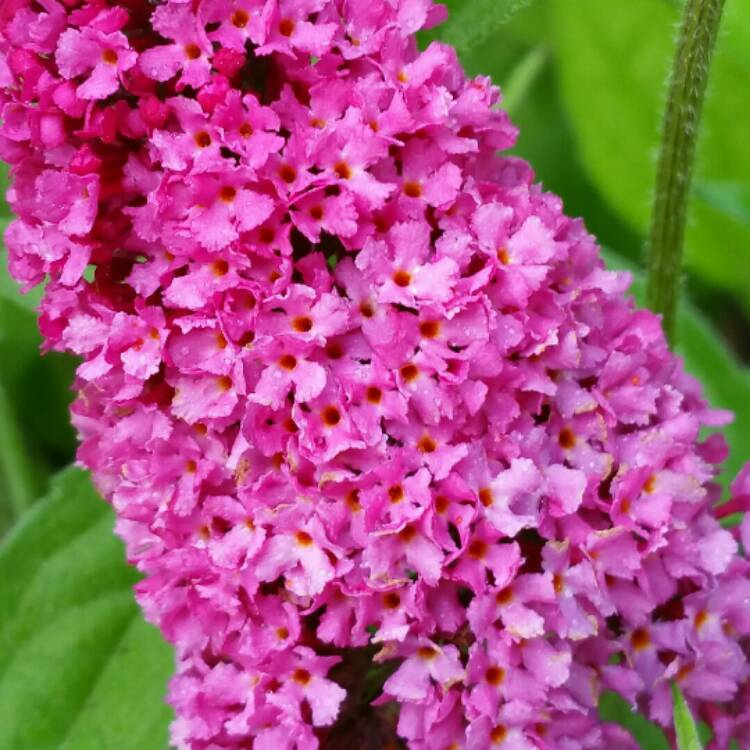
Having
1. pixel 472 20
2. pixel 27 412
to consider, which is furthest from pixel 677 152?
pixel 27 412

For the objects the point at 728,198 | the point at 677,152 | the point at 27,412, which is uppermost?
the point at 677,152

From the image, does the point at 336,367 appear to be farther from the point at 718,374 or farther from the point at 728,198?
the point at 718,374

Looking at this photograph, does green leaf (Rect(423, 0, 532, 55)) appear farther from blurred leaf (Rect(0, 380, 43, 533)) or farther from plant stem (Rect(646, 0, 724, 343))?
blurred leaf (Rect(0, 380, 43, 533))

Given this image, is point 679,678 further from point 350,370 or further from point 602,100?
point 602,100

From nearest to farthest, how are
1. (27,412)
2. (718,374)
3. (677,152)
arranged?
(677,152)
(718,374)
(27,412)

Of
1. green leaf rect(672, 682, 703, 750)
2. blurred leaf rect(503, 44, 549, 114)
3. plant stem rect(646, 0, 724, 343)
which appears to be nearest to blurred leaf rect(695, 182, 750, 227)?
plant stem rect(646, 0, 724, 343)

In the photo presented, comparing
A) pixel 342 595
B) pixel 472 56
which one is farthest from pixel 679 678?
pixel 472 56

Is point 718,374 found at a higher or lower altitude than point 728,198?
lower
